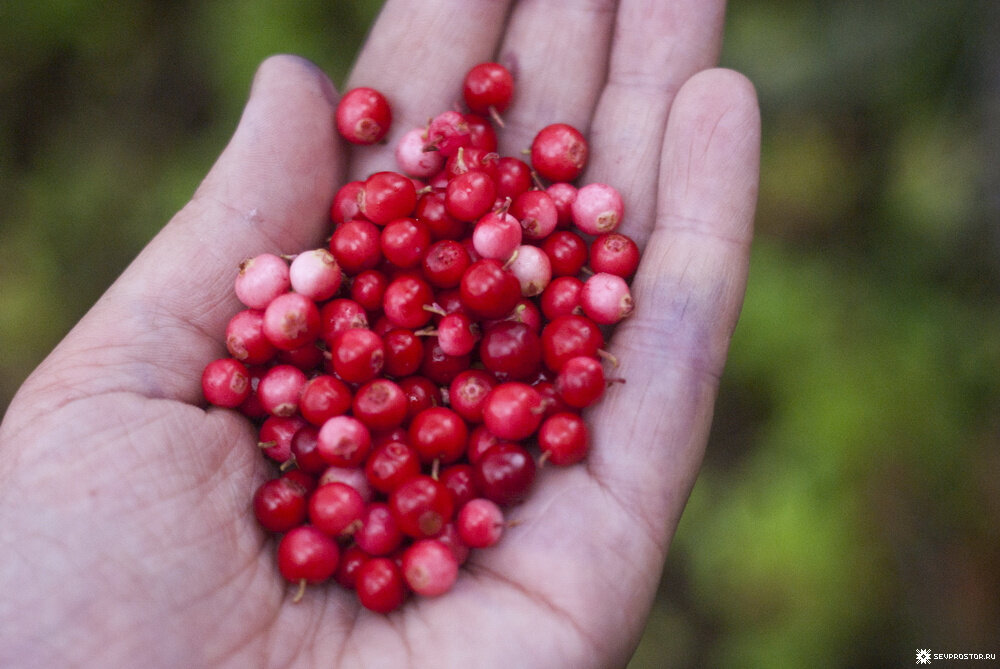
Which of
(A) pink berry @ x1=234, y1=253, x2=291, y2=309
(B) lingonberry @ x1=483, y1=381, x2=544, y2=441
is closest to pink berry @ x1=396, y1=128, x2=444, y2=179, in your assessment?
(A) pink berry @ x1=234, y1=253, x2=291, y2=309

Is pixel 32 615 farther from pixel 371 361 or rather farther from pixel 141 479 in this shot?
pixel 371 361

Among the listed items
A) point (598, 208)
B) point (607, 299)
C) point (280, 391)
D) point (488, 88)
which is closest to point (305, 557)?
point (280, 391)

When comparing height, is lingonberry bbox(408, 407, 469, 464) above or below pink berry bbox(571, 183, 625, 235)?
below

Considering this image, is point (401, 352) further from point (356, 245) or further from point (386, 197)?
point (386, 197)

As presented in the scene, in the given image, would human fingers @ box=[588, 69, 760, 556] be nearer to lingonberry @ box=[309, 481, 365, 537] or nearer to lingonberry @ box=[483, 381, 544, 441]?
lingonberry @ box=[483, 381, 544, 441]

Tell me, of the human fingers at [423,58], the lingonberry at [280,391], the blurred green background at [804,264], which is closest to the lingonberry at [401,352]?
the lingonberry at [280,391]

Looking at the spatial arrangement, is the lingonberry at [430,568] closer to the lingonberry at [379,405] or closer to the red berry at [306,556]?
the red berry at [306,556]

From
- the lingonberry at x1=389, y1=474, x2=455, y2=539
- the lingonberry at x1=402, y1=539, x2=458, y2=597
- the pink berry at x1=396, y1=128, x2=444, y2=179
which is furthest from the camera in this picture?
the pink berry at x1=396, y1=128, x2=444, y2=179
